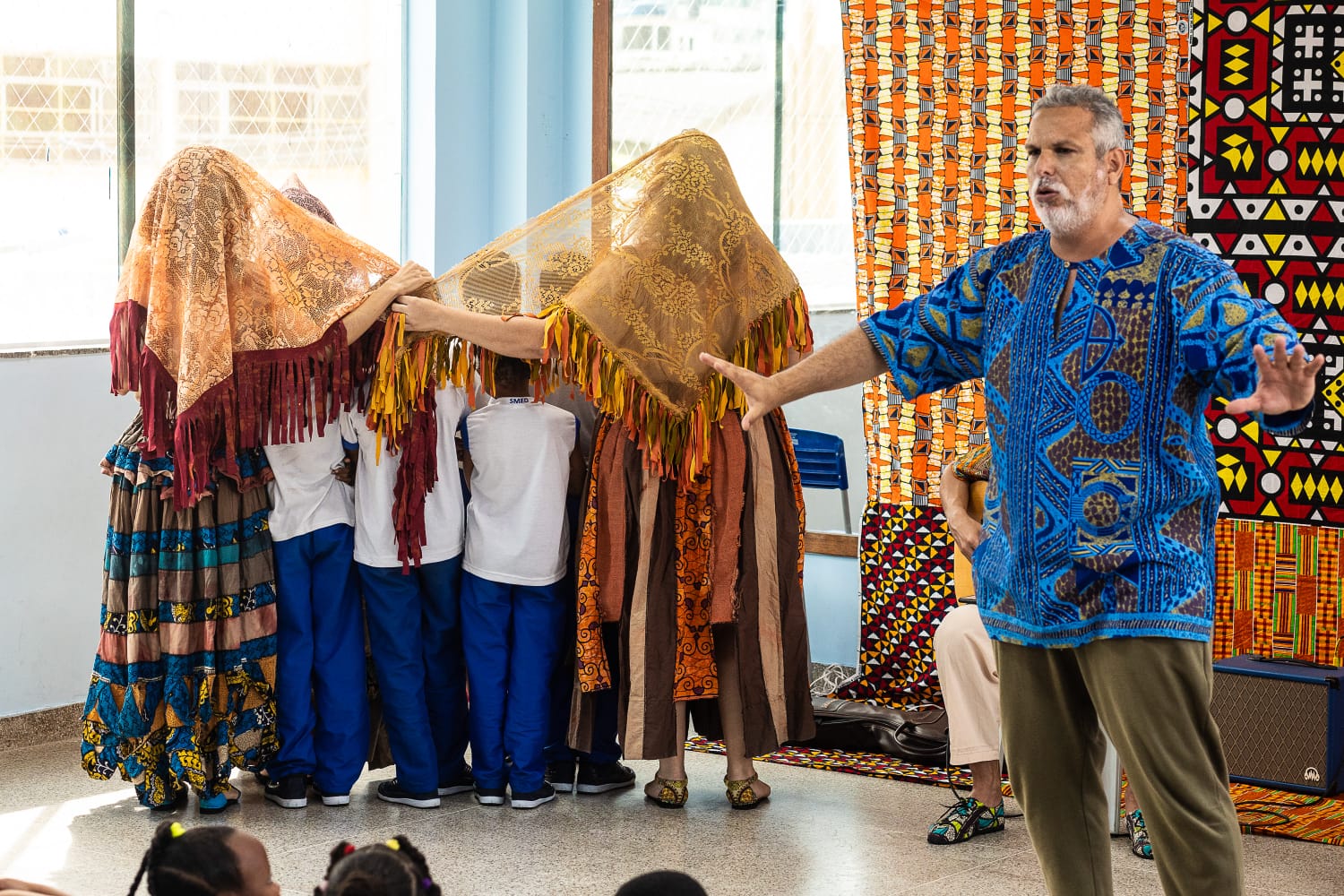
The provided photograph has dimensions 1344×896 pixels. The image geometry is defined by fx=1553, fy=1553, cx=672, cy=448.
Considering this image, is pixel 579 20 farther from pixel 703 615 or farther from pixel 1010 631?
pixel 1010 631

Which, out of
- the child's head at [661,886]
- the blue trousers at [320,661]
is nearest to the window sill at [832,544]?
the blue trousers at [320,661]

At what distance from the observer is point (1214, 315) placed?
2324 mm

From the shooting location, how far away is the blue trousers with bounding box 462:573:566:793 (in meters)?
4.02

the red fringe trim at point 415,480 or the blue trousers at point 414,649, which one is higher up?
the red fringe trim at point 415,480

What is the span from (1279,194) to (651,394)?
192 centimetres

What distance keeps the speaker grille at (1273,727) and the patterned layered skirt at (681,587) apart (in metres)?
1.25

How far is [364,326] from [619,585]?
36.2 inches

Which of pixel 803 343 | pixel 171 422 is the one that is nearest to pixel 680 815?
pixel 803 343

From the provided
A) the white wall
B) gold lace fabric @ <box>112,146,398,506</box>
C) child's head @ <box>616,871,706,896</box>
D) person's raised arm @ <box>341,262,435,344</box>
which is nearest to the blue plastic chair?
person's raised arm @ <box>341,262,435,344</box>

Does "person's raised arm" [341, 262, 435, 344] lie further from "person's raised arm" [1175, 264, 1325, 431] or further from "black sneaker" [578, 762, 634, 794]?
"person's raised arm" [1175, 264, 1325, 431]

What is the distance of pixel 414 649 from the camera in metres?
4.00

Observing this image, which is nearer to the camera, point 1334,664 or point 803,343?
point 803,343

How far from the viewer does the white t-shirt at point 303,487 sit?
3.92 m

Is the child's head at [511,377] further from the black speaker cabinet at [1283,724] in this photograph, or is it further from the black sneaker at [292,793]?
the black speaker cabinet at [1283,724]
